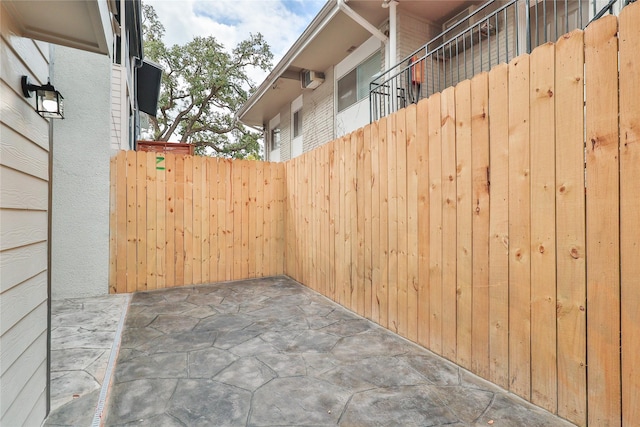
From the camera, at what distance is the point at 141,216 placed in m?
4.55

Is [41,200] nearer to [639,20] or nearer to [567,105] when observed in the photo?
[567,105]

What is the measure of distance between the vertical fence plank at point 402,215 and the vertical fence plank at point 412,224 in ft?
0.12

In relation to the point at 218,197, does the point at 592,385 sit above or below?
below

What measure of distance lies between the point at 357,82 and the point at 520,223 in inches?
241

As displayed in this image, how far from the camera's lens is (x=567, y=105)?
1698 mm

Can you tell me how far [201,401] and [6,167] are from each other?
1.57 metres

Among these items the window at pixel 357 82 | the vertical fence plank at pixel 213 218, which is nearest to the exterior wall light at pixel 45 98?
the vertical fence plank at pixel 213 218

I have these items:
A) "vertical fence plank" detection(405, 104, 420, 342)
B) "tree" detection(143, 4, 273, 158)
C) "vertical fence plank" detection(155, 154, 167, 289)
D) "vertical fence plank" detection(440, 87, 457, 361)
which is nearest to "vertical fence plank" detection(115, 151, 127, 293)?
"vertical fence plank" detection(155, 154, 167, 289)

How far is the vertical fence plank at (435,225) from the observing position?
2.49m

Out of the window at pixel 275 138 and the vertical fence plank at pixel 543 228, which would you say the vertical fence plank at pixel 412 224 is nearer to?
the vertical fence plank at pixel 543 228

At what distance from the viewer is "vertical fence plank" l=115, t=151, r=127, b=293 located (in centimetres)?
443

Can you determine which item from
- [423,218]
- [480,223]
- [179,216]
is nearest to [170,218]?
[179,216]

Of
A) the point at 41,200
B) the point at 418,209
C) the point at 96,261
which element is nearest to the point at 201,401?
the point at 41,200

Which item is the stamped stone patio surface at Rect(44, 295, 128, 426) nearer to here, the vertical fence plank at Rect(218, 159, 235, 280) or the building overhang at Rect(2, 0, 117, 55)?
the vertical fence plank at Rect(218, 159, 235, 280)
